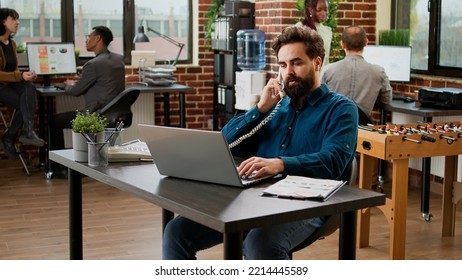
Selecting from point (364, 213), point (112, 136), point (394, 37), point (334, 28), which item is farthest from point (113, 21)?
point (112, 136)

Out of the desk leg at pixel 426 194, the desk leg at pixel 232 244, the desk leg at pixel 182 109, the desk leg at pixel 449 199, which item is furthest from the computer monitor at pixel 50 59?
the desk leg at pixel 232 244

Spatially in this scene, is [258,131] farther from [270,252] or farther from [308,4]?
[308,4]

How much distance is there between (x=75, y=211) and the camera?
3.44 meters

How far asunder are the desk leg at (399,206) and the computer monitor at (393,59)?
2.37m

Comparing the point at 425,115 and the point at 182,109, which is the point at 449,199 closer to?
the point at 425,115

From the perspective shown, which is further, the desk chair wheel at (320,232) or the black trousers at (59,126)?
the black trousers at (59,126)

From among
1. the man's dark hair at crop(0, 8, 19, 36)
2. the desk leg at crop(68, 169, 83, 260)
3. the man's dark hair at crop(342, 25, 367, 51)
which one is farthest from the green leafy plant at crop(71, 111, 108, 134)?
the man's dark hair at crop(0, 8, 19, 36)

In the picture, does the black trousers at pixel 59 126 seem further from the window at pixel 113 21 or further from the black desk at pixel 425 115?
the black desk at pixel 425 115

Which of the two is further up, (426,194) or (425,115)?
(425,115)

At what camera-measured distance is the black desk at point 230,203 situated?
230 centimetres

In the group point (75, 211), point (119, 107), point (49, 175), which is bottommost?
point (49, 175)

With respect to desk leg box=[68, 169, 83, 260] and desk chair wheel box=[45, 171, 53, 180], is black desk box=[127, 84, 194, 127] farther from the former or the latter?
desk leg box=[68, 169, 83, 260]

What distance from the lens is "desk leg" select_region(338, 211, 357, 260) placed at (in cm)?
267

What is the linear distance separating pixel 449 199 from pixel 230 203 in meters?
2.81
